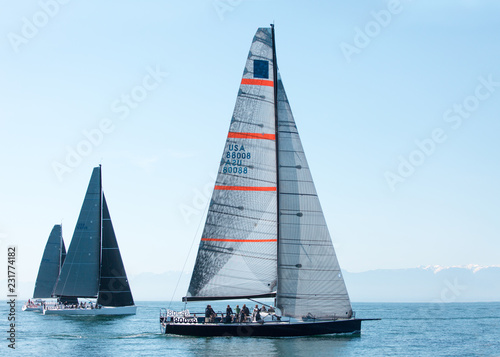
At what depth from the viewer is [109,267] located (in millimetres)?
62156

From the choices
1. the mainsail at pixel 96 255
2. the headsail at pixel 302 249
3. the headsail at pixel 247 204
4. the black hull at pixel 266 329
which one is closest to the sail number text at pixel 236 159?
the headsail at pixel 247 204

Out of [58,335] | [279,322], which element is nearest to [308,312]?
[279,322]

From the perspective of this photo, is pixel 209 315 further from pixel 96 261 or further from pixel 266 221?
pixel 96 261

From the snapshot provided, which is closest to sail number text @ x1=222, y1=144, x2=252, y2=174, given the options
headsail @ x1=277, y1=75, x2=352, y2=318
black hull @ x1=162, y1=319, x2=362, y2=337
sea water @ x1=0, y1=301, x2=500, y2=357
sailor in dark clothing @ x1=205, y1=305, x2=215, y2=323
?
headsail @ x1=277, y1=75, x2=352, y2=318

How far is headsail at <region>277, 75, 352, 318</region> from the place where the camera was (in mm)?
35688

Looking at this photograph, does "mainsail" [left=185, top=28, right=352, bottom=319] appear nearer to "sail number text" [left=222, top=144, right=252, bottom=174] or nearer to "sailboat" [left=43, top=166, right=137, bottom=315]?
"sail number text" [left=222, top=144, right=252, bottom=174]

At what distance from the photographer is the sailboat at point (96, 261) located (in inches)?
2450

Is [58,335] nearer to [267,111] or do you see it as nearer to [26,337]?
[26,337]

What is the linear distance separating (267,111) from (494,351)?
65.1ft

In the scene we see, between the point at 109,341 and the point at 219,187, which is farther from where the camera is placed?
the point at 109,341

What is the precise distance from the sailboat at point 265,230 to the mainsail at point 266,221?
0.06m

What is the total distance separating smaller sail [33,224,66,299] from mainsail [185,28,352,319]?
4571 centimetres

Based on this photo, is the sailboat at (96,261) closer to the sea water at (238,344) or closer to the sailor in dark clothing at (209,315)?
the sea water at (238,344)

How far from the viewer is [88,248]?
62656mm
